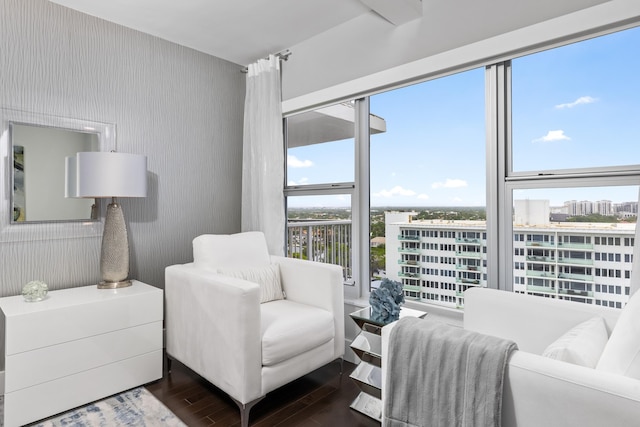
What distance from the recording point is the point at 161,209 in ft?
9.63

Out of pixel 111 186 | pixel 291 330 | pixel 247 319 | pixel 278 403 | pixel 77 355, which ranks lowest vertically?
pixel 278 403

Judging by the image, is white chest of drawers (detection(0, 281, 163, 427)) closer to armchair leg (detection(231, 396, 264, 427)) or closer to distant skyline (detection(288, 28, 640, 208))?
armchair leg (detection(231, 396, 264, 427))

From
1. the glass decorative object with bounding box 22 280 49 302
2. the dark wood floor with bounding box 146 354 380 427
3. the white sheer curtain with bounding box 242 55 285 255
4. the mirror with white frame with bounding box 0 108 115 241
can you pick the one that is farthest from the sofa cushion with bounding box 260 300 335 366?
the mirror with white frame with bounding box 0 108 115 241

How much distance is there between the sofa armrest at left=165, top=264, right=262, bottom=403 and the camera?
1.83 metres

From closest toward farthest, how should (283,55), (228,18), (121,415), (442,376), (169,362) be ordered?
1. (442,376)
2. (121,415)
3. (169,362)
4. (228,18)
5. (283,55)

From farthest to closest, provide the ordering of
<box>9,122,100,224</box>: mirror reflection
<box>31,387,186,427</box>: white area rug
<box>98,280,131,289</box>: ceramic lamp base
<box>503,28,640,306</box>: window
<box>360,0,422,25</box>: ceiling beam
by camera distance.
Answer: <box>98,280,131,289</box>: ceramic lamp base
<box>9,122,100,224</box>: mirror reflection
<box>360,0,422,25</box>: ceiling beam
<box>31,387,186,427</box>: white area rug
<box>503,28,640,306</box>: window

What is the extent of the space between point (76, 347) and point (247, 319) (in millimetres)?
1043

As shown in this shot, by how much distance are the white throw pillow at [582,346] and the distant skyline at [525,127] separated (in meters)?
0.88

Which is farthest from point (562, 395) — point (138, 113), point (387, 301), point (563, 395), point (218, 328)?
point (138, 113)

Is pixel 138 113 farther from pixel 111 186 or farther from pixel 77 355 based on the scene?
pixel 77 355

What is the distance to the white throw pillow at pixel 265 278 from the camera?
2.43m

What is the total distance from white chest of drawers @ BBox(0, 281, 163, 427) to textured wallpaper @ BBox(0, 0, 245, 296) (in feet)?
1.06

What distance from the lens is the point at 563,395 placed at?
0.90 metres

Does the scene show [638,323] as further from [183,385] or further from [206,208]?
[206,208]
